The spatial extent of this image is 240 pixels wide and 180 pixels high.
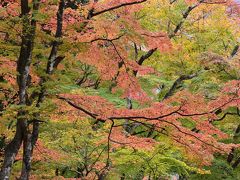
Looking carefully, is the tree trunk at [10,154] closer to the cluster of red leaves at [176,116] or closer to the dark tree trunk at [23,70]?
the dark tree trunk at [23,70]

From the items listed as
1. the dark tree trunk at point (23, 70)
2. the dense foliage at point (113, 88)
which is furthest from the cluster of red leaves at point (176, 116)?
the dark tree trunk at point (23, 70)

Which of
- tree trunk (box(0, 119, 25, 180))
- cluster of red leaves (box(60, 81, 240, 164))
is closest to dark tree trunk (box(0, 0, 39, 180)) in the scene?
tree trunk (box(0, 119, 25, 180))

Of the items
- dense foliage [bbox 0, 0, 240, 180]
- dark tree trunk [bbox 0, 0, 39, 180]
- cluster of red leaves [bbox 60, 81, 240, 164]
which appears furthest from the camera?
dense foliage [bbox 0, 0, 240, 180]

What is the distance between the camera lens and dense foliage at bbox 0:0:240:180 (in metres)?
7.92

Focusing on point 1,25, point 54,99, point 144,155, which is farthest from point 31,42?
point 144,155

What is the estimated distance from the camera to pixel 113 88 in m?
13.6

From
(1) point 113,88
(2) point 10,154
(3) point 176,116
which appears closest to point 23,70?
(2) point 10,154

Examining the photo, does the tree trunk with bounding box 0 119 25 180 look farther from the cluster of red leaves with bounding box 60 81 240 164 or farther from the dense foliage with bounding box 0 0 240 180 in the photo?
the cluster of red leaves with bounding box 60 81 240 164

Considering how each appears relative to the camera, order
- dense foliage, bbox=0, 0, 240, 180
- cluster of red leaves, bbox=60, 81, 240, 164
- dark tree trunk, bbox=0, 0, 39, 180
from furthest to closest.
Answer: dense foliage, bbox=0, 0, 240, 180
cluster of red leaves, bbox=60, 81, 240, 164
dark tree trunk, bbox=0, 0, 39, 180

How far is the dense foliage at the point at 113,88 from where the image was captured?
312 inches

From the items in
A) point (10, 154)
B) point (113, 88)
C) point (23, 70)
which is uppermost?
point (23, 70)

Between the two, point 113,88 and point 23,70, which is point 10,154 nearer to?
point 23,70

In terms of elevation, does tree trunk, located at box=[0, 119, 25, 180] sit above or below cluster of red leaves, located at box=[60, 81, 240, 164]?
below

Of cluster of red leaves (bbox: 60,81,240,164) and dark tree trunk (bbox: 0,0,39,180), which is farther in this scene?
cluster of red leaves (bbox: 60,81,240,164)
